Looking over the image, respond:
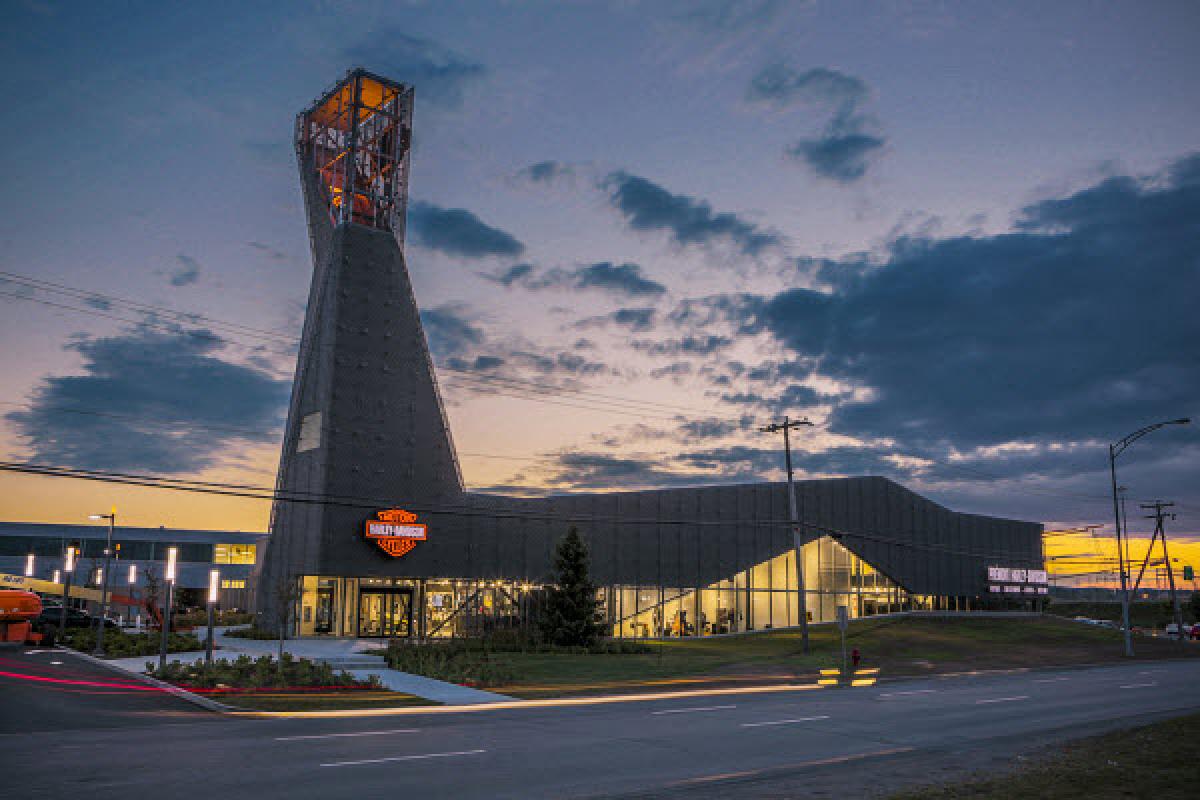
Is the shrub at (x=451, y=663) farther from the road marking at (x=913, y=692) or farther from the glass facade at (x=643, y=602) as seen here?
the road marking at (x=913, y=692)

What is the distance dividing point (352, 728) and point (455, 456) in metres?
35.0

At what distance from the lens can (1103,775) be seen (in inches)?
534

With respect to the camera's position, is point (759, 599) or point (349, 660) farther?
point (759, 599)

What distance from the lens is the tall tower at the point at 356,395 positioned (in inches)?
1977

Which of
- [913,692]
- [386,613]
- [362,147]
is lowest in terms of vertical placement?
[913,692]

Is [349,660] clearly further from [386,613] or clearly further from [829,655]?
[829,655]

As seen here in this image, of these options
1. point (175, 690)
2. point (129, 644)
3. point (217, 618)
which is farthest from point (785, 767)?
point (217, 618)

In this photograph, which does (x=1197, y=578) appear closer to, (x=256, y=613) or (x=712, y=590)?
(x=712, y=590)

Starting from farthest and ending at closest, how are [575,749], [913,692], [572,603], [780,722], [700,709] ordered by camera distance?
[572,603]
[913,692]
[700,709]
[780,722]
[575,749]

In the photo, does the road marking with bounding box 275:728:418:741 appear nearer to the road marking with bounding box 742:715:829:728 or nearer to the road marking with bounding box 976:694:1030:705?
the road marking with bounding box 742:715:829:728

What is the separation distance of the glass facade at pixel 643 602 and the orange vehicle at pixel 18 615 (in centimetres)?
1329

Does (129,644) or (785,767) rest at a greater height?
(129,644)

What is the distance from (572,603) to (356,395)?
686 inches

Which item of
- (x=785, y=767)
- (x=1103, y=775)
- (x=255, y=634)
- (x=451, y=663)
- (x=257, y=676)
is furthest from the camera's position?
(x=255, y=634)
